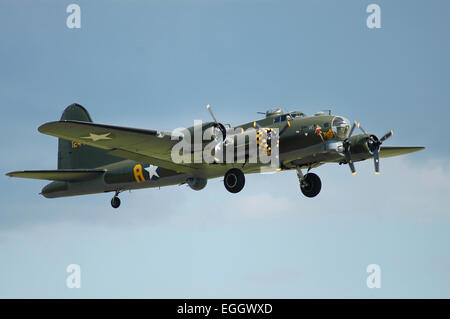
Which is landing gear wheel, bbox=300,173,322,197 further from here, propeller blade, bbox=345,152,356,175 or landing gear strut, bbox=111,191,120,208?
landing gear strut, bbox=111,191,120,208

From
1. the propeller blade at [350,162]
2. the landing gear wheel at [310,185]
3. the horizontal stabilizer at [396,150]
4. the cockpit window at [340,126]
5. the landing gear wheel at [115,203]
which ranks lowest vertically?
the landing gear wheel at [115,203]

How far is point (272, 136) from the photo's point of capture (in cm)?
2462

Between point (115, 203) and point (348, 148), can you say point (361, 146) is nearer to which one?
point (348, 148)

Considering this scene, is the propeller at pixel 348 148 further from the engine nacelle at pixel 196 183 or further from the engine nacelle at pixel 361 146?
the engine nacelle at pixel 196 183

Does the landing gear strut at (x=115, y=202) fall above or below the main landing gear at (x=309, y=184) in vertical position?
below

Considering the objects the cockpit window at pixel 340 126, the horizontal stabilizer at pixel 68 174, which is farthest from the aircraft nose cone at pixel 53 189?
the cockpit window at pixel 340 126

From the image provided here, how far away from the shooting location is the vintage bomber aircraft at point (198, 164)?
23422mm

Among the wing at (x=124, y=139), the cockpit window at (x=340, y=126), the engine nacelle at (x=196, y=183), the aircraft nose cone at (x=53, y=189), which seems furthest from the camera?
the aircraft nose cone at (x=53, y=189)

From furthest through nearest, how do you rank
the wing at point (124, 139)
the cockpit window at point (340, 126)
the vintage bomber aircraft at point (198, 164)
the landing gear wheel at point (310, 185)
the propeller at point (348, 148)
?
1. the landing gear wheel at point (310, 185)
2. the propeller at point (348, 148)
3. the cockpit window at point (340, 126)
4. the vintage bomber aircraft at point (198, 164)
5. the wing at point (124, 139)

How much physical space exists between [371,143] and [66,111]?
16347mm

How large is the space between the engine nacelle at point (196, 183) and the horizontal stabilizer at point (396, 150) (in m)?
8.05

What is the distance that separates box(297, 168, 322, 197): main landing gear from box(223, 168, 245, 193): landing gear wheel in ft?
9.12

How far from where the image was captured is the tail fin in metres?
30.2

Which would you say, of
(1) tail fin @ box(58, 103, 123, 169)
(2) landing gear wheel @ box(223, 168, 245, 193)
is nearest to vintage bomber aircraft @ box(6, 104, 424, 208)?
(2) landing gear wheel @ box(223, 168, 245, 193)
